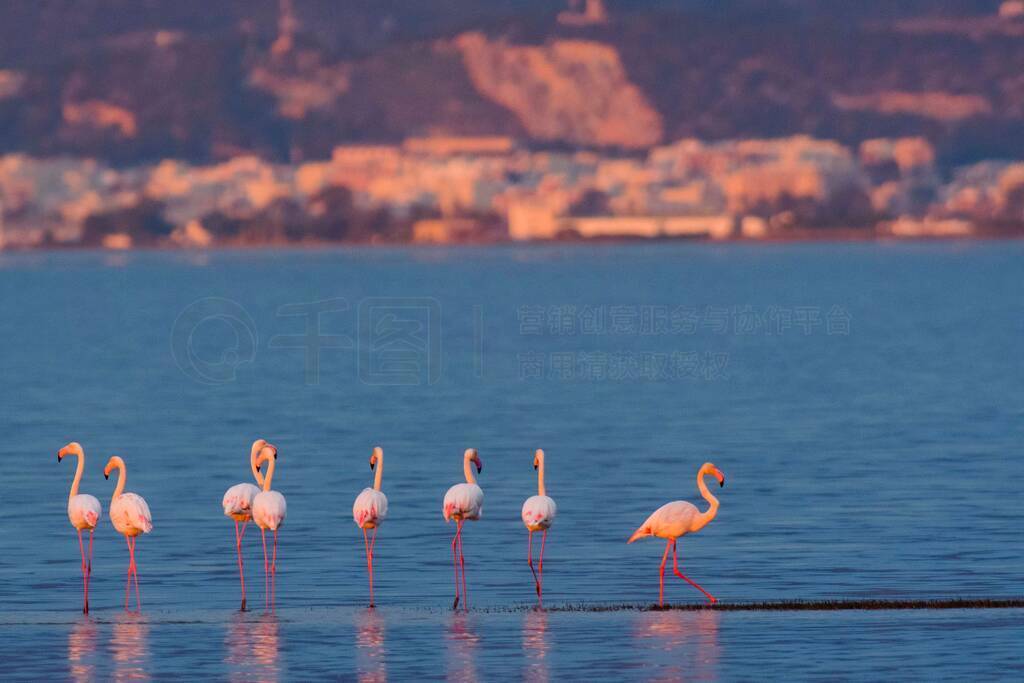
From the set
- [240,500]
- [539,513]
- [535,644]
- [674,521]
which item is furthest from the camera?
[240,500]

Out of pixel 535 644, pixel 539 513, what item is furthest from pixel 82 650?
pixel 539 513

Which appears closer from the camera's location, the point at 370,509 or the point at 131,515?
the point at 370,509

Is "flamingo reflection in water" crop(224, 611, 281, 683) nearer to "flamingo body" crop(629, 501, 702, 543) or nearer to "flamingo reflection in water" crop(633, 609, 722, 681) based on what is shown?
"flamingo reflection in water" crop(633, 609, 722, 681)

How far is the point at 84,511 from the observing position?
2653 cm

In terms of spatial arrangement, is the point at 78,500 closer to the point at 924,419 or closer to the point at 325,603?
the point at 325,603

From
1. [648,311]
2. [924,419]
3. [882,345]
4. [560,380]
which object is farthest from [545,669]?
[648,311]

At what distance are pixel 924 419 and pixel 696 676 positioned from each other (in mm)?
36211

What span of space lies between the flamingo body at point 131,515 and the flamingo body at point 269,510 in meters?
1.21

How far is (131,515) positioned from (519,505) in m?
12.3

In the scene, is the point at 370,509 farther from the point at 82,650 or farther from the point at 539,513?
the point at 82,650

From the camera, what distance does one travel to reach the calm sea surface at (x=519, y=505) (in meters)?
23.6

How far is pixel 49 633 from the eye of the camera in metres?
24.8

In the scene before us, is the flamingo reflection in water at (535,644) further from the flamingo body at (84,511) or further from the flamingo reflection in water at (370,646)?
the flamingo body at (84,511)

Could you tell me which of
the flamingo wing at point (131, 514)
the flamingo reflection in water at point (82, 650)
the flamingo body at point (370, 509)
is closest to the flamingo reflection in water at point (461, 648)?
the flamingo body at point (370, 509)
